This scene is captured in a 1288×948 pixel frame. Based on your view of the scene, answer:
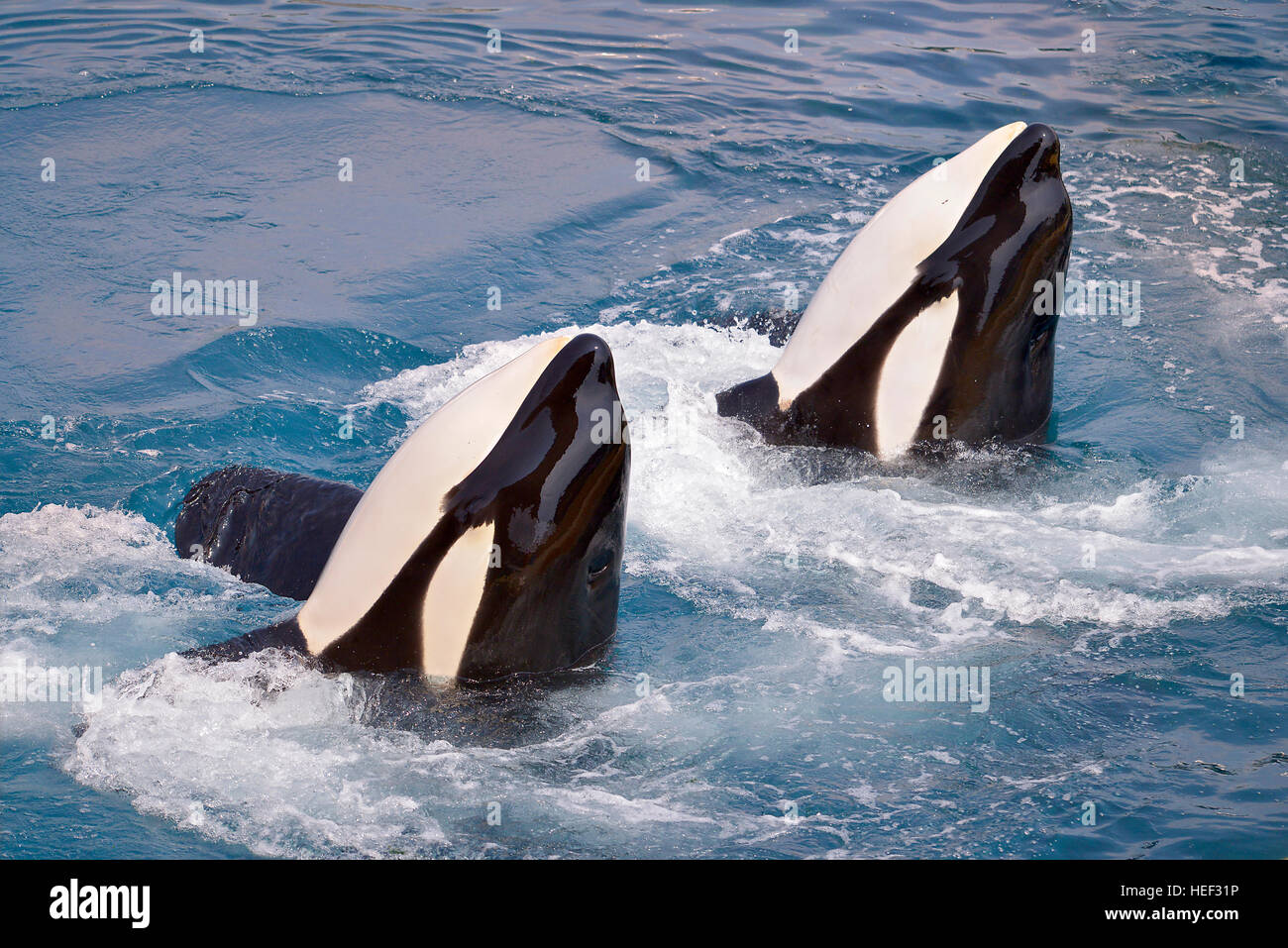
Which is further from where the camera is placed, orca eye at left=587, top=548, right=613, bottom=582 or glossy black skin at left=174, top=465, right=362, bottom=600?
glossy black skin at left=174, top=465, right=362, bottom=600

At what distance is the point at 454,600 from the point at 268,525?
1724 mm

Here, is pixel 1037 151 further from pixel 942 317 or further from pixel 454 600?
pixel 454 600

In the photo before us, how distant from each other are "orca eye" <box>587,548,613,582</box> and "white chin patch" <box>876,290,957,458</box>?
250 centimetres

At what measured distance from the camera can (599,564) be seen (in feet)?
18.2

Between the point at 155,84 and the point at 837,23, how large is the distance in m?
9.48

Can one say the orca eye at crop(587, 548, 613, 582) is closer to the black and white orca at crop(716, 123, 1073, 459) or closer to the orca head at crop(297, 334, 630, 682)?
the orca head at crop(297, 334, 630, 682)

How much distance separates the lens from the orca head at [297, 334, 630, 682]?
5.09 m

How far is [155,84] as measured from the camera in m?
15.4

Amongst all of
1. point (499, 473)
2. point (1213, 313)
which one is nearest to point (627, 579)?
point (499, 473)

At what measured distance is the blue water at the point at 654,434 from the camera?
17.4 feet
